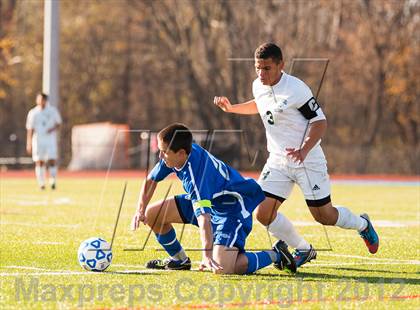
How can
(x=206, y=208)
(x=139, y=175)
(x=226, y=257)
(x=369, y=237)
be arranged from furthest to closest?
(x=139, y=175)
(x=369, y=237)
(x=226, y=257)
(x=206, y=208)

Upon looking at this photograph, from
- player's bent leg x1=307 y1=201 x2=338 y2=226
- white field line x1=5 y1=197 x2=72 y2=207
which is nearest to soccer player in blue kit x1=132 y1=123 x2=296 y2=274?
player's bent leg x1=307 y1=201 x2=338 y2=226

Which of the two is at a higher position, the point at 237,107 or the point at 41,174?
the point at 237,107

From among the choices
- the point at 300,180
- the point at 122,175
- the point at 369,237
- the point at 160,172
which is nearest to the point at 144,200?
the point at 160,172

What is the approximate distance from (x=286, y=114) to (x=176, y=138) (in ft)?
4.46

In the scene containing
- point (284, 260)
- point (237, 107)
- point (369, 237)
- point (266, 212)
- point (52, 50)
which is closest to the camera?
point (284, 260)

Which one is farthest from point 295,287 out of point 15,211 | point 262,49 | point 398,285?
point 15,211

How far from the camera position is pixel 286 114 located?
8758 millimetres

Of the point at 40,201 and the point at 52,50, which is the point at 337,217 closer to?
the point at 40,201

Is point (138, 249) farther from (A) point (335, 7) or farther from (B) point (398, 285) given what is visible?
(A) point (335, 7)

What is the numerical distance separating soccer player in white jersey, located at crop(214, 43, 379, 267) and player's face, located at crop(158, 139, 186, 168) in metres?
1.13

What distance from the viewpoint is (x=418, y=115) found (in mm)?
47375

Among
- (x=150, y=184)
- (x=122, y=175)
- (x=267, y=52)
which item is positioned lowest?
(x=122, y=175)

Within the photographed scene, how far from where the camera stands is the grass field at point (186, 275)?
664cm

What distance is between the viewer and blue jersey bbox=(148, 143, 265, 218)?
7.88 metres
